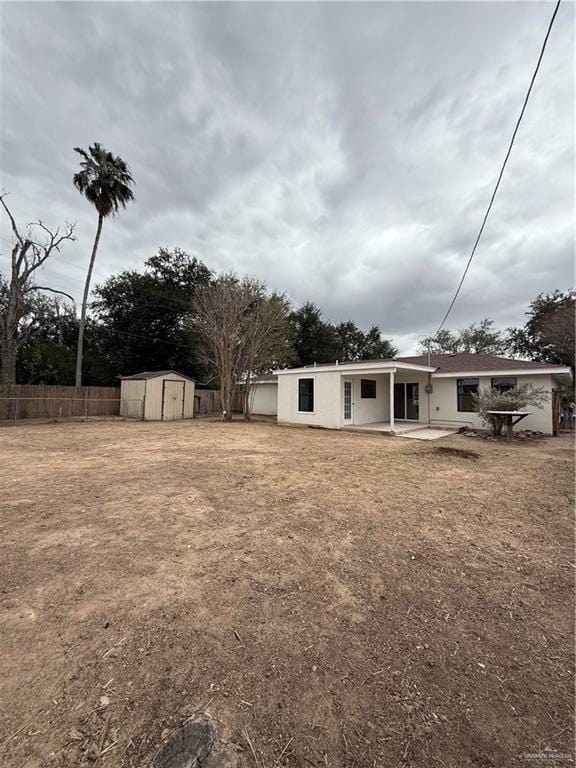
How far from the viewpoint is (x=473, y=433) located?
11406 millimetres

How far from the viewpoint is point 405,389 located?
15.2 metres

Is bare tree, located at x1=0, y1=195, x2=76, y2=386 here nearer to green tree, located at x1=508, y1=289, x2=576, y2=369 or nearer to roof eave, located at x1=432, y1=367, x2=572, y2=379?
roof eave, located at x1=432, y1=367, x2=572, y2=379

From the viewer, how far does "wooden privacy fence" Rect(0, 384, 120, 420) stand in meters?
13.9

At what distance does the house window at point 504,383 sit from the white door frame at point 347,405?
5468 mm

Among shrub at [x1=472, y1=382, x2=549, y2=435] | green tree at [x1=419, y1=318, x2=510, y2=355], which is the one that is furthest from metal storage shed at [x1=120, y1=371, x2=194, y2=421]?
green tree at [x1=419, y1=318, x2=510, y2=355]

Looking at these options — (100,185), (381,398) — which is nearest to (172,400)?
(381,398)

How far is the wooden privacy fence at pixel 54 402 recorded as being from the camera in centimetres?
1388

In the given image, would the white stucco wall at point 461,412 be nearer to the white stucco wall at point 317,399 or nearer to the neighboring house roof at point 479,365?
the neighboring house roof at point 479,365

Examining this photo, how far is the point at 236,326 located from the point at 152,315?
9252 mm

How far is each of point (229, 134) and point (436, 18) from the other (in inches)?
239

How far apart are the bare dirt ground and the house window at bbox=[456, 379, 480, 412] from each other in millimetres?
9121

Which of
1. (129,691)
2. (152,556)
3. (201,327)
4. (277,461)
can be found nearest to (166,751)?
(129,691)

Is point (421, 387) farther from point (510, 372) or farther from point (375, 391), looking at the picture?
point (510, 372)

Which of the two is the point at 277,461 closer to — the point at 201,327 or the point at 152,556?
the point at 152,556
